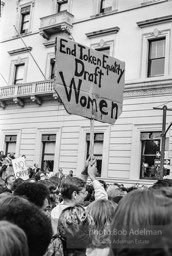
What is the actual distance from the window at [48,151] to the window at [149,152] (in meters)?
5.36

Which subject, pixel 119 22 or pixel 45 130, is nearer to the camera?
pixel 119 22

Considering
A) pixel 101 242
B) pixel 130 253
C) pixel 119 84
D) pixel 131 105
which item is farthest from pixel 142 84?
pixel 130 253

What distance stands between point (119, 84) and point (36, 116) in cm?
1586

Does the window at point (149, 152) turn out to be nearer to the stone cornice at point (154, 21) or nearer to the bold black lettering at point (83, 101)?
the stone cornice at point (154, 21)

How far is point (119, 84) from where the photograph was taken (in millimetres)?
6395

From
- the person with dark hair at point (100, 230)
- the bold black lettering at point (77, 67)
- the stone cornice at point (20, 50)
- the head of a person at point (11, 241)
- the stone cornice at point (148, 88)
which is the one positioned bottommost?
the person with dark hair at point (100, 230)

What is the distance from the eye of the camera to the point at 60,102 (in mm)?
20734

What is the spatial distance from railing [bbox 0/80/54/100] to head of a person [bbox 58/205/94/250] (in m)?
18.0

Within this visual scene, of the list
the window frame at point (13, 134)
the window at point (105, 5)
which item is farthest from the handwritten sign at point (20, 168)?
the window at point (105, 5)

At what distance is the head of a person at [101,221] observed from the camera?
300cm

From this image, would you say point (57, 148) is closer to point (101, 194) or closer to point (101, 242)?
point (101, 194)

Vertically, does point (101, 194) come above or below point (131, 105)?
below

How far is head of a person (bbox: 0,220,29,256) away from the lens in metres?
1.54

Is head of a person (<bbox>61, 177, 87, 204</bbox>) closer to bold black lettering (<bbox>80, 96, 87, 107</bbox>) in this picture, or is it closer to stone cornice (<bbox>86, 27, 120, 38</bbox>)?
bold black lettering (<bbox>80, 96, 87, 107</bbox>)
